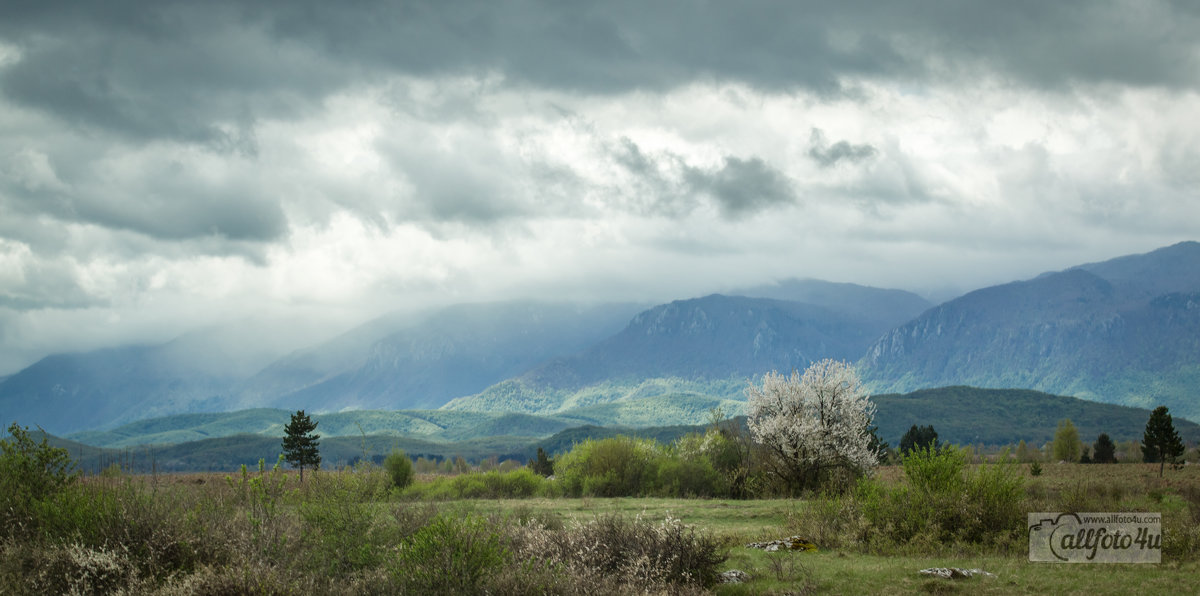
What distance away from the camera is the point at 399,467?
199ft

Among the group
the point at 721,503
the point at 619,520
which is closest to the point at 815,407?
the point at 721,503

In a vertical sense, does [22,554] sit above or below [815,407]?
below

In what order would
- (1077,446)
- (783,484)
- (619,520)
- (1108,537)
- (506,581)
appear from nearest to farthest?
1. (506,581)
2. (619,520)
3. (1108,537)
4. (783,484)
5. (1077,446)

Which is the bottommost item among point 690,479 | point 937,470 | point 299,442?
point 690,479

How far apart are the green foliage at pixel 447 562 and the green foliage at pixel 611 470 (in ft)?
120

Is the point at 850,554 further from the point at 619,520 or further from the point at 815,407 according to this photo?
the point at 815,407

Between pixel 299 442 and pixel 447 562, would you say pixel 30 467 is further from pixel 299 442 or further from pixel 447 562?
pixel 299 442

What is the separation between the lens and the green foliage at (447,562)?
642 inches

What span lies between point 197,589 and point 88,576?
3110 mm

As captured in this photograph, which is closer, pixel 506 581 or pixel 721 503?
pixel 506 581

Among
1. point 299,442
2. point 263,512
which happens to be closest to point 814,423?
point 263,512

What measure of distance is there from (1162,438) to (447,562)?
85.6 metres

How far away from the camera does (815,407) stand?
51469 millimetres

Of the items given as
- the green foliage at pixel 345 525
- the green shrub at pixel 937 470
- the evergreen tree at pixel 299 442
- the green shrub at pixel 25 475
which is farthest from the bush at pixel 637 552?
the evergreen tree at pixel 299 442
